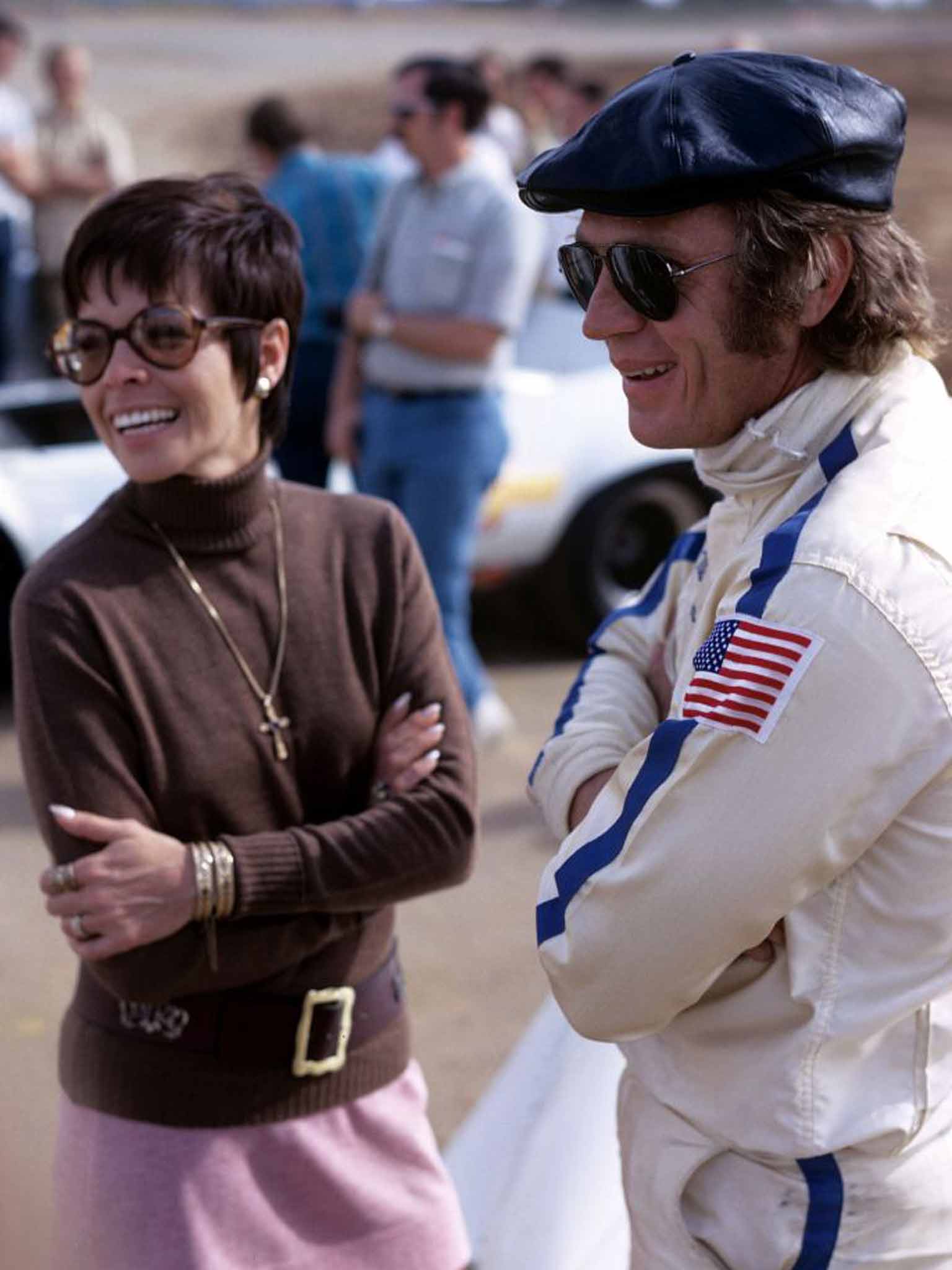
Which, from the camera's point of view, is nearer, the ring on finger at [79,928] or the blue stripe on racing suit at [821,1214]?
the blue stripe on racing suit at [821,1214]

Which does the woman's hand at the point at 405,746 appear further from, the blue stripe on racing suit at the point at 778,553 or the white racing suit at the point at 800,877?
the blue stripe on racing suit at the point at 778,553

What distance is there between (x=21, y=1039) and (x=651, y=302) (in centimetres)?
304

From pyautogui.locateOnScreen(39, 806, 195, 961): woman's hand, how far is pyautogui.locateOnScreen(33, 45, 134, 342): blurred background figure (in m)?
9.16

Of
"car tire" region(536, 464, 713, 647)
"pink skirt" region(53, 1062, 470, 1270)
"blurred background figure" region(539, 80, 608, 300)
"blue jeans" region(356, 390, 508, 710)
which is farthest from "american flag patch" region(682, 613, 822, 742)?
"car tire" region(536, 464, 713, 647)

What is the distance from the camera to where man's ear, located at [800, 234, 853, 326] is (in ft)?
5.22

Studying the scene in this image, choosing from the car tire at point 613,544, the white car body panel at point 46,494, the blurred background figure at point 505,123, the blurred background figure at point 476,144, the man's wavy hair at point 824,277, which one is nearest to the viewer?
the man's wavy hair at point 824,277

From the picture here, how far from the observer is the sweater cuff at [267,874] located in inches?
77.5


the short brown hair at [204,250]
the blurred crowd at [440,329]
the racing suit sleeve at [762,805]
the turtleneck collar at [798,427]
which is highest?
the turtleneck collar at [798,427]

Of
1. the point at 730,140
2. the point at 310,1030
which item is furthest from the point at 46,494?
the point at 730,140

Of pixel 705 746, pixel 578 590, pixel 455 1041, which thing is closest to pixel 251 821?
pixel 705 746

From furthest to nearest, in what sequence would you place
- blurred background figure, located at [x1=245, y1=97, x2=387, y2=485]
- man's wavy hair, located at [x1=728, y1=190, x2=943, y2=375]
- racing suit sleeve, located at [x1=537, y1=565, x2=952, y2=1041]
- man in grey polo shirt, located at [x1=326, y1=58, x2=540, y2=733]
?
blurred background figure, located at [x1=245, y1=97, x2=387, y2=485]
man in grey polo shirt, located at [x1=326, y1=58, x2=540, y2=733]
man's wavy hair, located at [x1=728, y1=190, x2=943, y2=375]
racing suit sleeve, located at [x1=537, y1=565, x2=952, y2=1041]

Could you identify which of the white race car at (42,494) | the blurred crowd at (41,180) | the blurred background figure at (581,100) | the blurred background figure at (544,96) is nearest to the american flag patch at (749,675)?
the white race car at (42,494)

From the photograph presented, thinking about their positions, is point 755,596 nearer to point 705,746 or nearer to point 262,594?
point 705,746

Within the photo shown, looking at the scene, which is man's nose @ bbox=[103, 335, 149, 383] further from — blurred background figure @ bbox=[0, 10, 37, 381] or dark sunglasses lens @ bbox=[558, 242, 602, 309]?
blurred background figure @ bbox=[0, 10, 37, 381]
